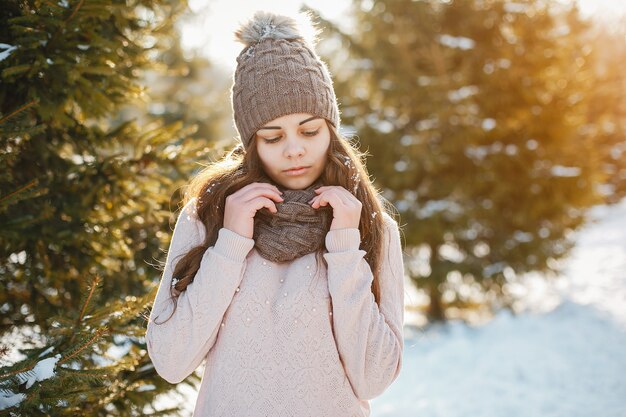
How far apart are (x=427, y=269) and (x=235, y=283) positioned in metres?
7.05

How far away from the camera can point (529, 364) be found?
20.8ft

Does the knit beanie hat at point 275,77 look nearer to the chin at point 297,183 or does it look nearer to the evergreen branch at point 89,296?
the chin at point 297,183

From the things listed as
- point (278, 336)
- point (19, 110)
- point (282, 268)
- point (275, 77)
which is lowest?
point (278, 336)

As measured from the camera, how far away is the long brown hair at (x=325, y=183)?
2.21m

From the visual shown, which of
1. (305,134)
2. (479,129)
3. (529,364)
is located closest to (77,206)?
(305,134)

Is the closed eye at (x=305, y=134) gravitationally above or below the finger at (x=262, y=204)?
above

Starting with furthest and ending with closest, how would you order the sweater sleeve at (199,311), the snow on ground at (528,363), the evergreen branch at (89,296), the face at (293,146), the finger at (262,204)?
the snow on ground at (528,363), the evergreen branch at (89,296), the face at (293,146), the finger at (262,204), the sweater sleeve at (199,311)

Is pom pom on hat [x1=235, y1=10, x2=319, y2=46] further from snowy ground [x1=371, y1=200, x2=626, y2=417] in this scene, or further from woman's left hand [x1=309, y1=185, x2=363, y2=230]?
snowy ground [x1=371, y1=200, x2=626, y2=417]

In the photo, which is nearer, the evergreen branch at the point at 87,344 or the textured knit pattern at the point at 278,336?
the textured knit pattern at the point at 278,336

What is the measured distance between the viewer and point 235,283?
201cm

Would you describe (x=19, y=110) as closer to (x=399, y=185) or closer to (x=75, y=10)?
(x=75, y=10)

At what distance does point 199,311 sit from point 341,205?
671 mm

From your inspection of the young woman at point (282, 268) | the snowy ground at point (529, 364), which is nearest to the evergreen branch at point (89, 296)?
the young woman at point (282, 268)

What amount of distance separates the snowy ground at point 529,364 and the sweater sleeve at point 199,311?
2657mm
